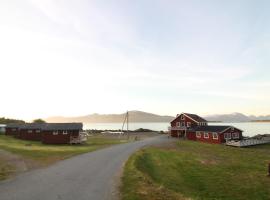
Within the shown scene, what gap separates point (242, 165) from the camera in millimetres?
36500

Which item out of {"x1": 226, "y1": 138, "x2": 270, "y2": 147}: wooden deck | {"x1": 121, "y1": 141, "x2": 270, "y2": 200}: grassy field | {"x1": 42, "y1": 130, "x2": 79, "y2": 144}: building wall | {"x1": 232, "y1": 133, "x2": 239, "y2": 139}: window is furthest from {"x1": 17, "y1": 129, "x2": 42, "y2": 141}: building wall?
{"x1": 232, "y1": 133, "x2": 239, "y2": 139}: window

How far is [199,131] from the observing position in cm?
7281

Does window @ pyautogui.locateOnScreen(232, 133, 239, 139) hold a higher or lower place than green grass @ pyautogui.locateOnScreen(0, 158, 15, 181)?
higher


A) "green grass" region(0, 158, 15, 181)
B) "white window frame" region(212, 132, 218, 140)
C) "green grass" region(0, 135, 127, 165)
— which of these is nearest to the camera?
"green grass" region(0, 158, 15, 181)

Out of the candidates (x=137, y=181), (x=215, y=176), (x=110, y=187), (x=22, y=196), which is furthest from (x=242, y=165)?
(x=22, y=196)

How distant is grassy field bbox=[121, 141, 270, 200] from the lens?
1966 centimetres

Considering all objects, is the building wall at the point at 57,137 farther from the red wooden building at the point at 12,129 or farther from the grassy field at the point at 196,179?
the grassy field at the point at 196,179

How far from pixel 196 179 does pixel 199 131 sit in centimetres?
4610

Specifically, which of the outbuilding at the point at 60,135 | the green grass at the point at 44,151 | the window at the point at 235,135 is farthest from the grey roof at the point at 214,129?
the outbuilding at the point at 60,135

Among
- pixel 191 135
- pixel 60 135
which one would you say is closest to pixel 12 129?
pixel 60 135

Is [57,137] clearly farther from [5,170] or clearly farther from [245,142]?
[245,142]

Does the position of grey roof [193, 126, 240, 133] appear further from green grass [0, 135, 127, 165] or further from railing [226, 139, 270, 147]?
green grass [0, 135, 127, 165]

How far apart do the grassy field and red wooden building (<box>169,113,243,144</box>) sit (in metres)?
26.0

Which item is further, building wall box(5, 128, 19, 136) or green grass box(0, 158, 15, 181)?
building wall box(5, 128, 19, 136)
